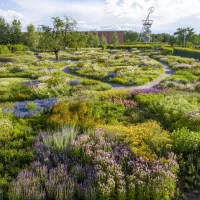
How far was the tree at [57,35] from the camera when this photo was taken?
34562mm

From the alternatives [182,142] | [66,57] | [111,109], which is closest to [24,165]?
[182,142]

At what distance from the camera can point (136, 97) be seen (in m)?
12.7

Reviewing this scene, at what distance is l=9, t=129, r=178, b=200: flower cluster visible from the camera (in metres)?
5.12

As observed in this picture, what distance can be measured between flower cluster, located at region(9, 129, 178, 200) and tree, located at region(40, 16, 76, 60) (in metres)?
29.8

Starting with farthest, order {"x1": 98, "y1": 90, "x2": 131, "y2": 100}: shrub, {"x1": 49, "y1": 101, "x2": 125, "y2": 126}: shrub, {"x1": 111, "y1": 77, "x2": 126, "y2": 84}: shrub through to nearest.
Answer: {"x1": 111, "y1": 77, "x2": 126, "y2": 84}: shrub
{"x1": 98, "y1": 90, "x2": 131, "y2": 100}: shrub
{"x1": 49, "y1": 101, "x2": 125, "y2": 126}: shrub

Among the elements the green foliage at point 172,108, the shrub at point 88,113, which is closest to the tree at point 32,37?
the green foliage at point 172,108

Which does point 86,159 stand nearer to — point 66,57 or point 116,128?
point 116,128

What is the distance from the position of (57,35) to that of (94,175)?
110 ft

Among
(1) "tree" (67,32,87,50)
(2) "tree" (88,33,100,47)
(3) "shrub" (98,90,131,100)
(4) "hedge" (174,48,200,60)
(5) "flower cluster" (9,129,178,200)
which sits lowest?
(5) "flower cluster" (9,129,178,200)

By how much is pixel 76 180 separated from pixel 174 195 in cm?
229

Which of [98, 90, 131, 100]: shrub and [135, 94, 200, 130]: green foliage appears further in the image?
[98, 90, 131, 100]: shrub

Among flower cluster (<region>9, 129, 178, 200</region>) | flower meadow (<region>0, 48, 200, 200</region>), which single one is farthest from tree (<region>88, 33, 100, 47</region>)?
flower cluster (<region>9, 129, 178, 200</region>)

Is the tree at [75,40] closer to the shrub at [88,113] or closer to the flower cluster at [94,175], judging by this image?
the shrub at [88,113]

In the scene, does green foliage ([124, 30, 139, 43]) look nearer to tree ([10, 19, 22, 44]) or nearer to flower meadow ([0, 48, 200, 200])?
tree ([10, 19, 22, 44])
